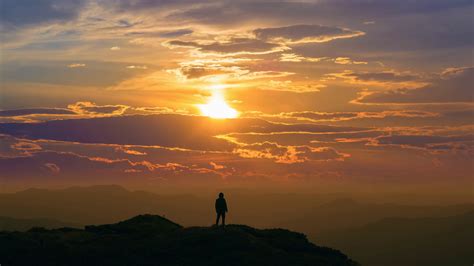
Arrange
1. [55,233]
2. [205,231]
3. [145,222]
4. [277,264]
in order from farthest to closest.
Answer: [145,222], [55,233], [205,231], [277,264]

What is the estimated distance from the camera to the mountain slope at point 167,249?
5647cm

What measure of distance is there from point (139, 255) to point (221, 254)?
7.95 meters

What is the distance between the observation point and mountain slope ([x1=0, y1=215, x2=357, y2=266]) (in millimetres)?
56469

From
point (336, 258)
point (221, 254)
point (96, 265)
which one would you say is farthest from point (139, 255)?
point (336, 258)

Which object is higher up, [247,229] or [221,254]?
[247,229]

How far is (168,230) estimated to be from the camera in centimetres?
6756

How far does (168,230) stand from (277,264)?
16650mm

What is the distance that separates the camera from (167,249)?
58.6 metres

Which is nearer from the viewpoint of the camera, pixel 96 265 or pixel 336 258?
pixel 96 265

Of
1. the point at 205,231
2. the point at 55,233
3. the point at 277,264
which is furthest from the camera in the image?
the point at 55,233

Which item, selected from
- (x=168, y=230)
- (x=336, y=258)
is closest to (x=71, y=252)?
(x=168, y=230)

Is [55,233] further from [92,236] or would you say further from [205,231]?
[205,231]

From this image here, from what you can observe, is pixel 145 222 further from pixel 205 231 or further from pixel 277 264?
pixel 277 264

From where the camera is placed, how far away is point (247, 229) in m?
67.2
